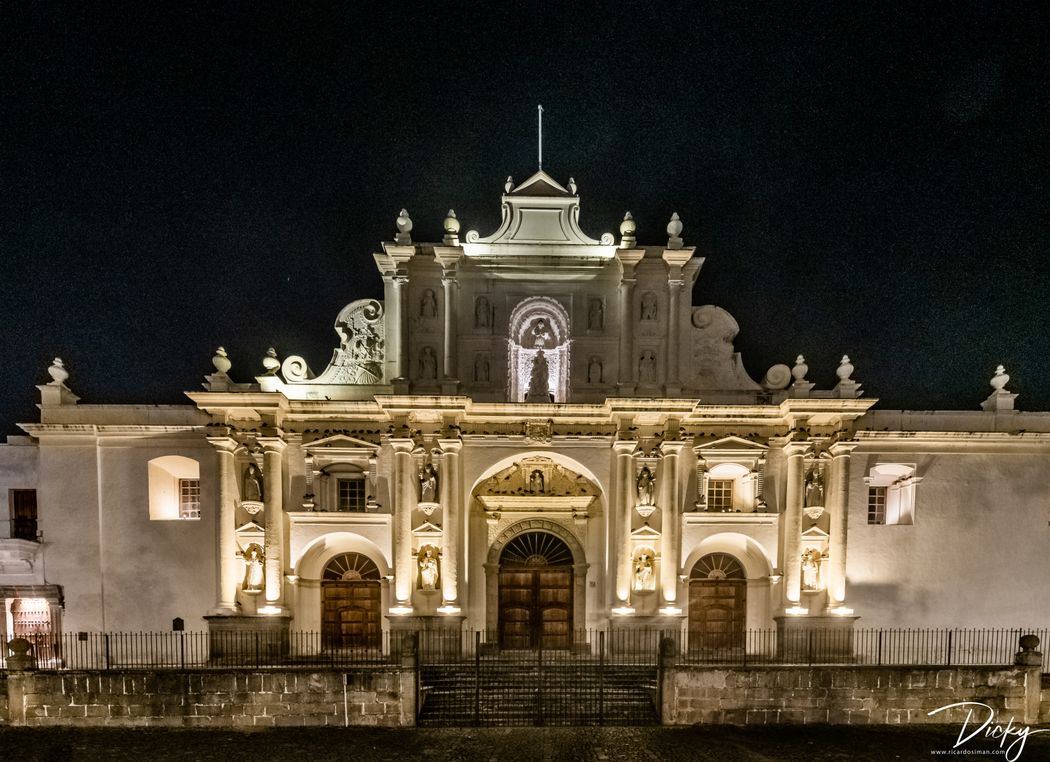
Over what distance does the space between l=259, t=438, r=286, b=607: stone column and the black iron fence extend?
1365 millimetres

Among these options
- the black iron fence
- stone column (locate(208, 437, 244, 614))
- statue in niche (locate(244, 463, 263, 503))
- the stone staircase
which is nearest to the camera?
the stone staircase

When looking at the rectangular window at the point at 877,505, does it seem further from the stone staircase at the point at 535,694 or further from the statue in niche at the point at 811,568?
the stone staircase at the point at 535,694

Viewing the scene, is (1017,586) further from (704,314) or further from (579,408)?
(579,408)

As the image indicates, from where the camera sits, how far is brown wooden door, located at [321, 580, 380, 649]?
67.6 ft

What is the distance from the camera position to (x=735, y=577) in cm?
2120

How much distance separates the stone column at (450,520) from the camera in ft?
63.1

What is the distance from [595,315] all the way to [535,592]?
9.75m

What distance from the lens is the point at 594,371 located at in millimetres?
20672

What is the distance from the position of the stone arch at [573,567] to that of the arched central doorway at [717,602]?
372cm

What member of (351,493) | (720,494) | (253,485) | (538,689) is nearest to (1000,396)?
(720,494)

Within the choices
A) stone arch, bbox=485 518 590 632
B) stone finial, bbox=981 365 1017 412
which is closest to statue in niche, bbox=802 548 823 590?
stone arch, bbox=485 518 590 632

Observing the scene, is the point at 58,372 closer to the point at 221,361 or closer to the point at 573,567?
the point at 221,361

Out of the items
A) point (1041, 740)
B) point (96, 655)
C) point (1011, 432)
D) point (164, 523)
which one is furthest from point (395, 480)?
point (1011, 432)

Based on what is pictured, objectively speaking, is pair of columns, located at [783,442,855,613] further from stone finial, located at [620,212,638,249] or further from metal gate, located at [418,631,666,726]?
stone finial, located at [620,212,638,249]
